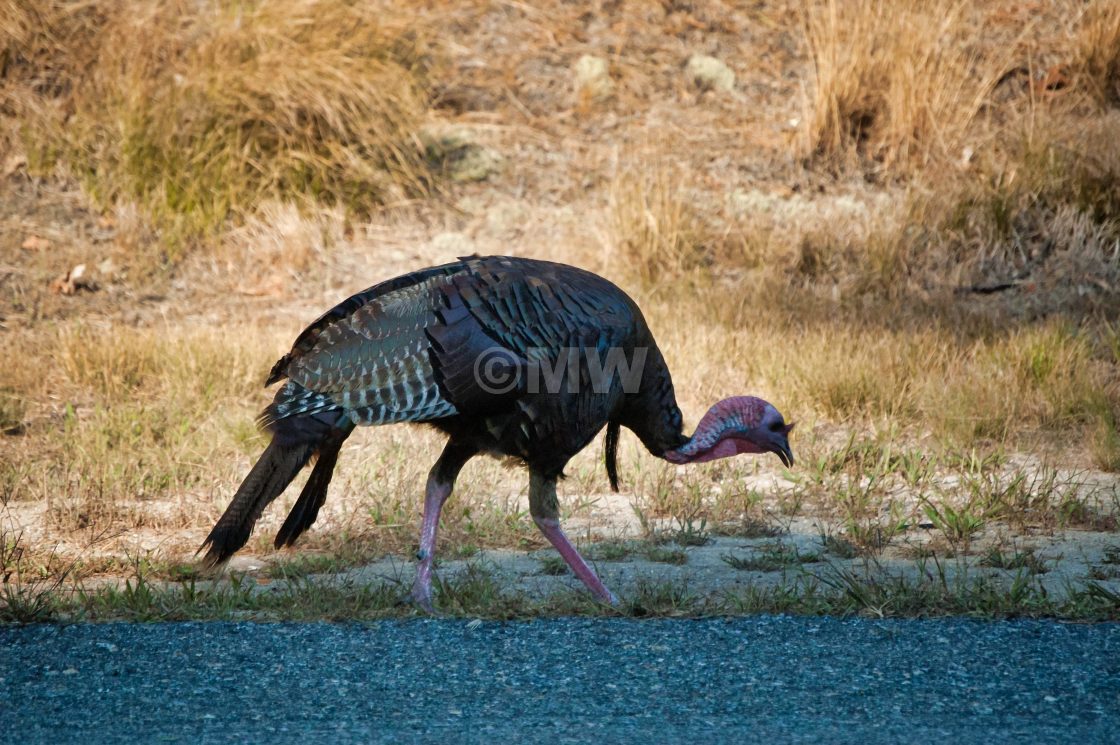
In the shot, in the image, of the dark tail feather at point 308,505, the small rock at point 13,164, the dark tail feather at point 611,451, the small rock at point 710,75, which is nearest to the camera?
the dark tail feather at point 308,505

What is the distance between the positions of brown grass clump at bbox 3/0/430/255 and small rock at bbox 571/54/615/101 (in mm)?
1860

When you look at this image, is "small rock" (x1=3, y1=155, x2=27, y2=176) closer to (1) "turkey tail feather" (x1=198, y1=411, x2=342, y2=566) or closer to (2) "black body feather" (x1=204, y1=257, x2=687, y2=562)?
(2) "black body feather" (x1=204, y1=257, x2=687, y2=562)

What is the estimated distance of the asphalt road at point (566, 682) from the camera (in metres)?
3.32

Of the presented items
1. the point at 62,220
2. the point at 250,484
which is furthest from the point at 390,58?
the point at 250,484

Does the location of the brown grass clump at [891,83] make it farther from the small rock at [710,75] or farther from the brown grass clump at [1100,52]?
the small rock at [710,75]

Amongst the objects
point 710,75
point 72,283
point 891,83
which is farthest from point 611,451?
point 710,75

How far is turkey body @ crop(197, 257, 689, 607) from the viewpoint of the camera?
14.2ft

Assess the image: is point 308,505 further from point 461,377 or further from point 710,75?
point 710,75

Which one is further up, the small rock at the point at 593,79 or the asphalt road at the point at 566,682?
the small rock at the point at 593,79

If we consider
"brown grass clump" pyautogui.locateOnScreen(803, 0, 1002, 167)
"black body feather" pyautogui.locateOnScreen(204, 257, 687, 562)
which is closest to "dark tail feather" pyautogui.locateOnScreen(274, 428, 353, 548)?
"black body feather" pyautogui.locateOnScreen(204, 257, 687, 562)

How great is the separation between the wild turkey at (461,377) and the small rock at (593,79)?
7.18 m

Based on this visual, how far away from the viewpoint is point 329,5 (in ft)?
32.6

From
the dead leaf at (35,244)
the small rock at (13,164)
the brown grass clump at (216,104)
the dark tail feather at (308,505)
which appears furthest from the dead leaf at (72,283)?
the dark tail feather at (308,505)

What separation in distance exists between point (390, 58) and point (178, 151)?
1991 millimetres
